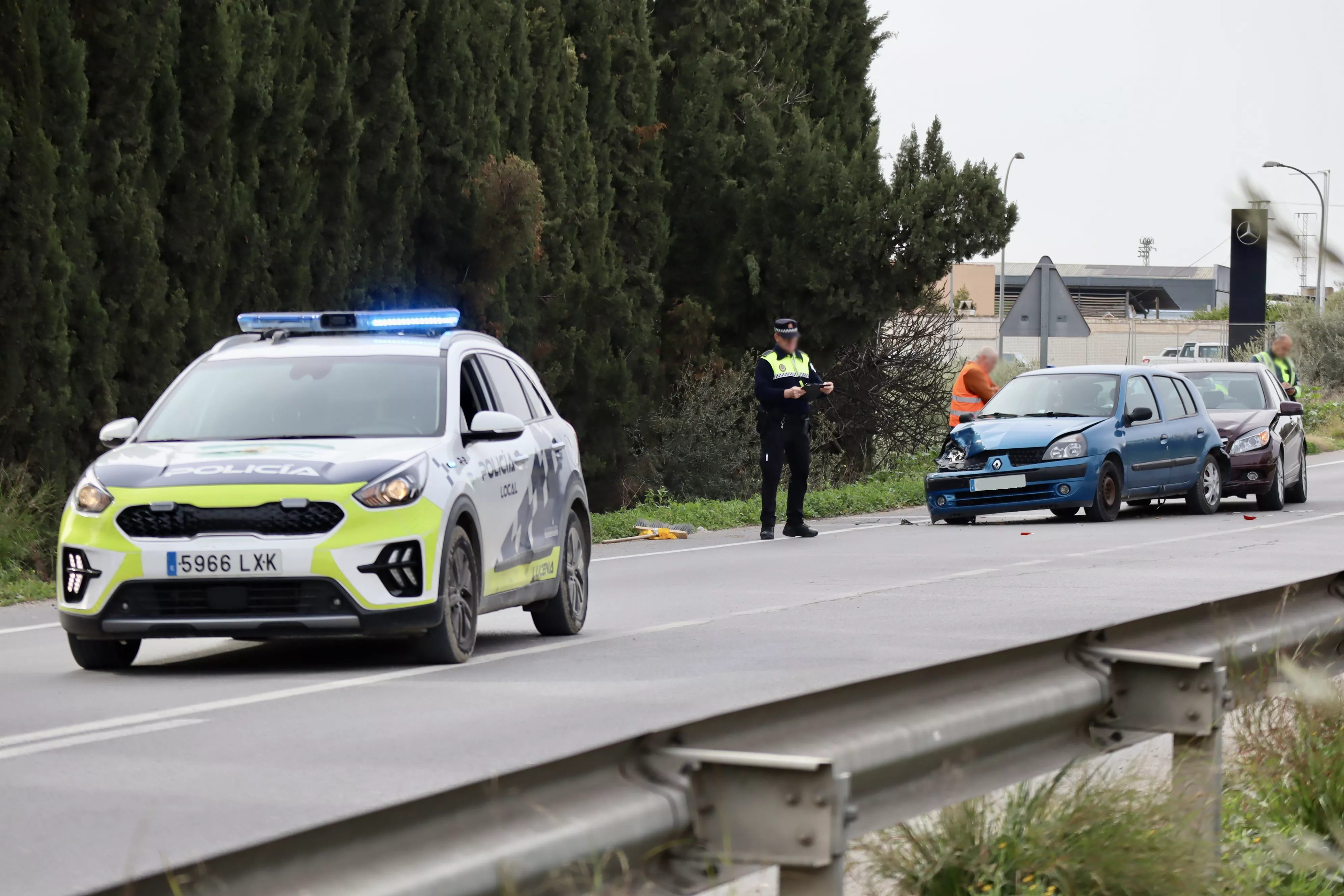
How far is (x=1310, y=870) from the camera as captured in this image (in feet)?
17.3

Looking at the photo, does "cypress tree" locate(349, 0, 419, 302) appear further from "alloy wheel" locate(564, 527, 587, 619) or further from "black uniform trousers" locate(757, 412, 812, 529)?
"alloy wheel" locate(564, 527, 587, 619)

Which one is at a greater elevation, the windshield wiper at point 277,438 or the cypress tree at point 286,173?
A: the cypress tree at point 286,173

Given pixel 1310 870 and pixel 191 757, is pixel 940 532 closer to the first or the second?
pixel 191 757

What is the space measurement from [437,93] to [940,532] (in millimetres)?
7695

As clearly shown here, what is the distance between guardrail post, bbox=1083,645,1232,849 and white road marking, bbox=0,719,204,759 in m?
4.25

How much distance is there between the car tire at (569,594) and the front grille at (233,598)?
7.83ft

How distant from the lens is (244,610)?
9.55 metres

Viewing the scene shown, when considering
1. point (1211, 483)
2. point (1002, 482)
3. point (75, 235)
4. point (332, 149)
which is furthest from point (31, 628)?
point (1211, 483)

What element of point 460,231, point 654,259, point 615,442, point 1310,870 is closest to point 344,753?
point 1310,870

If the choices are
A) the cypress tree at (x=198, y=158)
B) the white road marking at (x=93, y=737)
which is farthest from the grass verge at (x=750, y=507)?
the white road marking at (x=93, y=737)

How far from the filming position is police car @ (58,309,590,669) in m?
9.55

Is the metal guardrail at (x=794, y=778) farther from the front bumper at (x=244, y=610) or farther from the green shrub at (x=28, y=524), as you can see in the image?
the green shrub at (x=28, y=524)

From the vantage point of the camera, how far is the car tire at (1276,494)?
968 inches

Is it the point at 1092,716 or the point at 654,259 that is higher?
the point at 654,259
